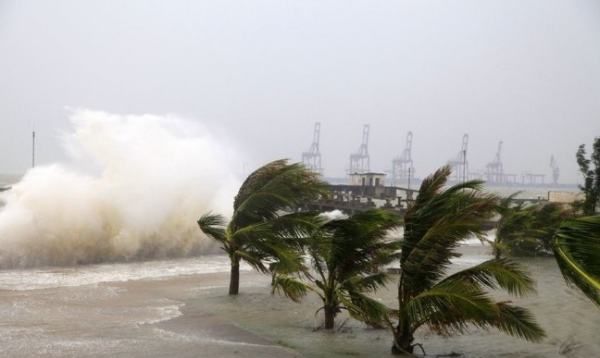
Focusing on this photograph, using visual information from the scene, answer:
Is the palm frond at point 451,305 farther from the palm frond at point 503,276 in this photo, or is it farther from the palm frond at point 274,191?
the palm frond at point 274,191

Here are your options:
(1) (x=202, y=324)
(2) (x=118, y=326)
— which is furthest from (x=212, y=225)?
(2) (x=118, y=326)

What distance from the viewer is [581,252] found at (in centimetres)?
493

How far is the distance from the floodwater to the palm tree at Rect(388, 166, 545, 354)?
0.99 meters

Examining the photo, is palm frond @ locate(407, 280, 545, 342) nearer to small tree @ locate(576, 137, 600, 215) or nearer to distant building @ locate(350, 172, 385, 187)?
small tree @ locate(576, 137, 600, 215)

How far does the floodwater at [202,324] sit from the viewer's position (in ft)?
26.4

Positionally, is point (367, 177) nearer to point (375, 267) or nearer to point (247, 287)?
point (247, 287)

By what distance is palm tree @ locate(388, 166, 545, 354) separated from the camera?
6785 millimetres

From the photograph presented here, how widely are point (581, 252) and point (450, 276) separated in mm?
2467

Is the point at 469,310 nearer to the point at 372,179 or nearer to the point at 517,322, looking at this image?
the point at 517,322

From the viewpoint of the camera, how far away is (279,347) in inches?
328

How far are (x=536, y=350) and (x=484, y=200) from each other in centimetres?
252

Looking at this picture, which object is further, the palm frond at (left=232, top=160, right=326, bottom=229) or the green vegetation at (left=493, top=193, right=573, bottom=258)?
the green vegetation at (left=493, top=193, right=573, bottom=258)

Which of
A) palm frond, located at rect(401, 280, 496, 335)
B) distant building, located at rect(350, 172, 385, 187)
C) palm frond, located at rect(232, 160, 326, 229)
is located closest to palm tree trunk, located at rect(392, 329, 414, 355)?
palm frond, located at rect(401, 280, 496, 335)

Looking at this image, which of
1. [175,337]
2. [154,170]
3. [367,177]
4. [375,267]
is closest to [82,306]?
[175,337]
